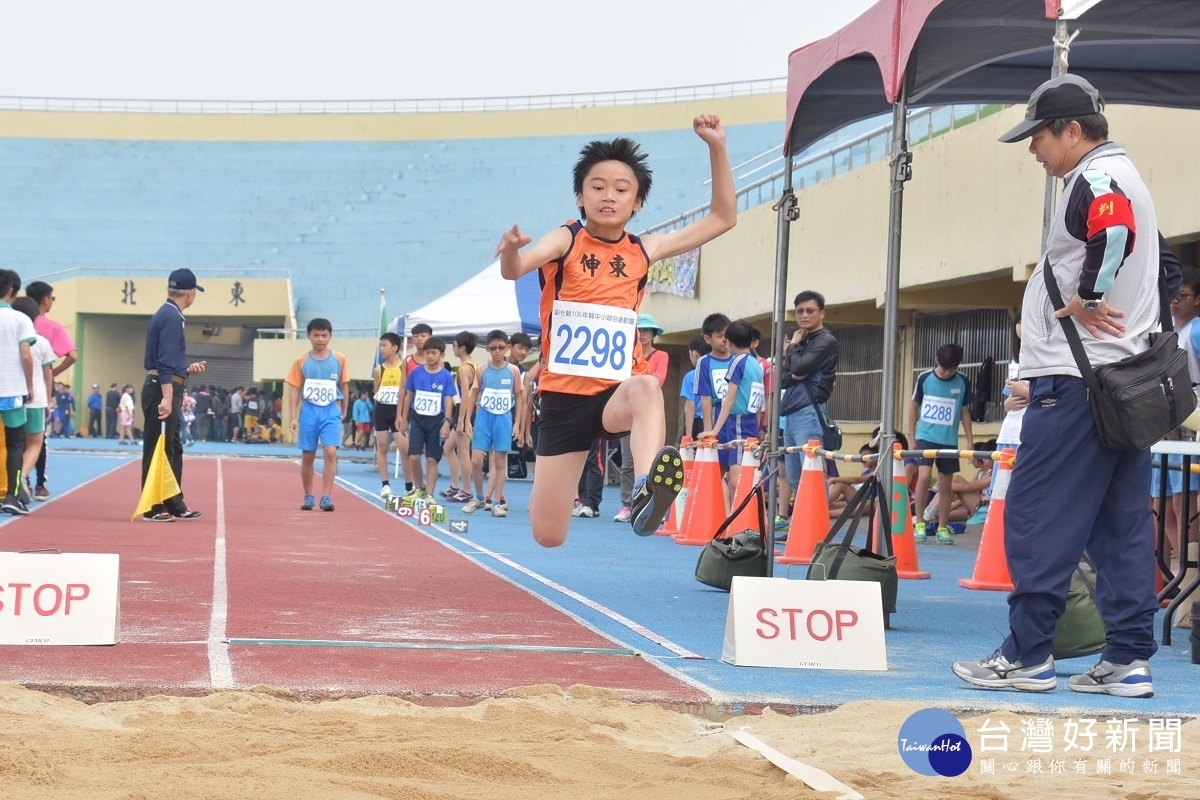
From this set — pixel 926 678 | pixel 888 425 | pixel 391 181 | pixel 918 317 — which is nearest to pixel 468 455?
pixel 918 317

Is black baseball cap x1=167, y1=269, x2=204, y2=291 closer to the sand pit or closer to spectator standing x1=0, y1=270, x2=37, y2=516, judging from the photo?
spectator standing x1=0, y1=270, x2=37, y2=516

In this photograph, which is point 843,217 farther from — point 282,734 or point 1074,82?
point 282,734

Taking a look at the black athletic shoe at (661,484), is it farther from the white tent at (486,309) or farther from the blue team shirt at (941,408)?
the white tent at (486,309)

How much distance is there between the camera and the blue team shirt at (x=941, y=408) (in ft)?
45.8

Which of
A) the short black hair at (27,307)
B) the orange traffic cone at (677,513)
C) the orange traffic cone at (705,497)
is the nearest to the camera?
the orange traffic cone at (705,497)

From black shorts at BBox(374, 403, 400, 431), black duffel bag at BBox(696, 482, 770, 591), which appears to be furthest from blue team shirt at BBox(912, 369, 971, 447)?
black shorts at BBox(374, 403, 400, 431)

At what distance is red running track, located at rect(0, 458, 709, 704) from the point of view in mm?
5477

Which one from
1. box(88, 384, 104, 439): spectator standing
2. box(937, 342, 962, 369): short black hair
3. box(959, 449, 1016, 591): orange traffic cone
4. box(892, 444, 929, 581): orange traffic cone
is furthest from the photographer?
box(88, 384, 104, 439): spectator standing

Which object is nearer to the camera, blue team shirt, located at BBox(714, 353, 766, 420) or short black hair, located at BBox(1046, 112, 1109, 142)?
short black hair, located at BBox(1046, 112, 1109, 142)

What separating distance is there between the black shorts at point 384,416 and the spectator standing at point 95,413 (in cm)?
3366

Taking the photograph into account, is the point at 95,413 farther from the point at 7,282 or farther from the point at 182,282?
the point at 182,282

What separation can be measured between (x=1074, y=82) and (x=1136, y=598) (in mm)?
2025

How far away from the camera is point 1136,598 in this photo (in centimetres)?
584

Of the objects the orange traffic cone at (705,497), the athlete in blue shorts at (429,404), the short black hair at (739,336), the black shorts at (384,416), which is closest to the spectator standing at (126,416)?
the black shorts at (384,416)
